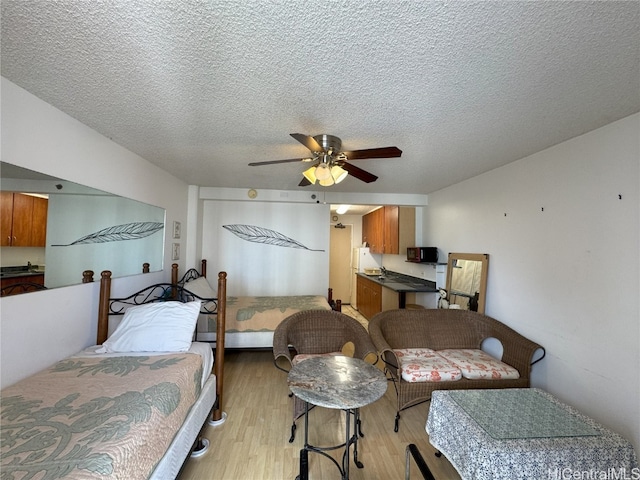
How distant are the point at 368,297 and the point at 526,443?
4057mm

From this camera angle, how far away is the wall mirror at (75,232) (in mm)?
1514

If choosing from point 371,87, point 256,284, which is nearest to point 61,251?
point 371,87

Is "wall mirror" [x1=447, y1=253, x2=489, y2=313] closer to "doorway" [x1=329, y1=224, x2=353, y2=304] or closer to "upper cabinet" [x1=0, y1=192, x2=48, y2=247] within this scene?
"doorway" [x1=329, y1=224, x2=353, y2=304]

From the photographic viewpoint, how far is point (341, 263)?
6891 millimetres

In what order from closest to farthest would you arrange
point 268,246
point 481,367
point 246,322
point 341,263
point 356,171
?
point 356,171, point 481,367, point 246,322, point 268,246, point 341,263

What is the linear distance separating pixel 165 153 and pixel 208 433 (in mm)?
2607

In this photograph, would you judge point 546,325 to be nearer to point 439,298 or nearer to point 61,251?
point 439,298

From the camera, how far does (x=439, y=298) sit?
3736mm

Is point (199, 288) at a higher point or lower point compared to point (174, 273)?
lower

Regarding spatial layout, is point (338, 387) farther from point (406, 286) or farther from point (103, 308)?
point (406, 286)

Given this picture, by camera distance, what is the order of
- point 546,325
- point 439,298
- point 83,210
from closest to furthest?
1. point 83,210
2. point 546,325
3. point 439,298

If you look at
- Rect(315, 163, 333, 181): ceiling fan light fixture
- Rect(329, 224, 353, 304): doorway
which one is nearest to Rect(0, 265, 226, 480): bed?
Rect(315, 163, 333, 181): ceiling fan light fixture

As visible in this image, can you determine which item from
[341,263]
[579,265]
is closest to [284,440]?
[579,265]

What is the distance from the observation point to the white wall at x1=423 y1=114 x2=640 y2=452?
1667 mm
